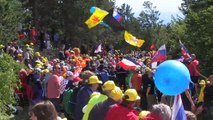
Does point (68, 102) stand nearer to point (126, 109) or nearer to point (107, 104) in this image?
point (107, 104)

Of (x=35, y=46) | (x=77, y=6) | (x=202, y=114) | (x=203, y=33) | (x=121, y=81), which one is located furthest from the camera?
(x=77, y=6)

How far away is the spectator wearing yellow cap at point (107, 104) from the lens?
23.7 feet

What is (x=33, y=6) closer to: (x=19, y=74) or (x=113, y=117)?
(x=19, y=74)

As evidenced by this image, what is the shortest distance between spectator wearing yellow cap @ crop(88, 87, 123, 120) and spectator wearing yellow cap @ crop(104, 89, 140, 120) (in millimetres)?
358

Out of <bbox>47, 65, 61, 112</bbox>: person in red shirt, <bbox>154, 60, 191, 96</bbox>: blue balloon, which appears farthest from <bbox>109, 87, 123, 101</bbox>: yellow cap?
<bbox>47, 65, 61, 112</bbox>: person in red shirt

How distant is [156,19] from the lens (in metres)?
81.0

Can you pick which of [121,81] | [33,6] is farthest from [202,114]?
[33,6]

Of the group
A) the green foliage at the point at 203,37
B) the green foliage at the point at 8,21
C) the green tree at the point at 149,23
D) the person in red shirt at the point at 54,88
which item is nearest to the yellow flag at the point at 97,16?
the green foliage at the point at 203,37

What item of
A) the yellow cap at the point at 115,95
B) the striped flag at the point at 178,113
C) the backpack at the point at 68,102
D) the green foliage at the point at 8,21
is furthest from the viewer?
the green foliage at the point at 8,21

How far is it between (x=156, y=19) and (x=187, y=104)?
70.0 meters

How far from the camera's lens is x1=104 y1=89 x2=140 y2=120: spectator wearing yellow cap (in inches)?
264

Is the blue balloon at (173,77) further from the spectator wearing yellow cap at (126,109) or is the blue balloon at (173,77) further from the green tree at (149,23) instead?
the green tree at (149,23)

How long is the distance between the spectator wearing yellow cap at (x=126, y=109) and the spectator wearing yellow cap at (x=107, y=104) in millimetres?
358

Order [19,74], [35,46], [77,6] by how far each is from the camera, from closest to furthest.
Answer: [19,74] → [35,46] → [77,6]
